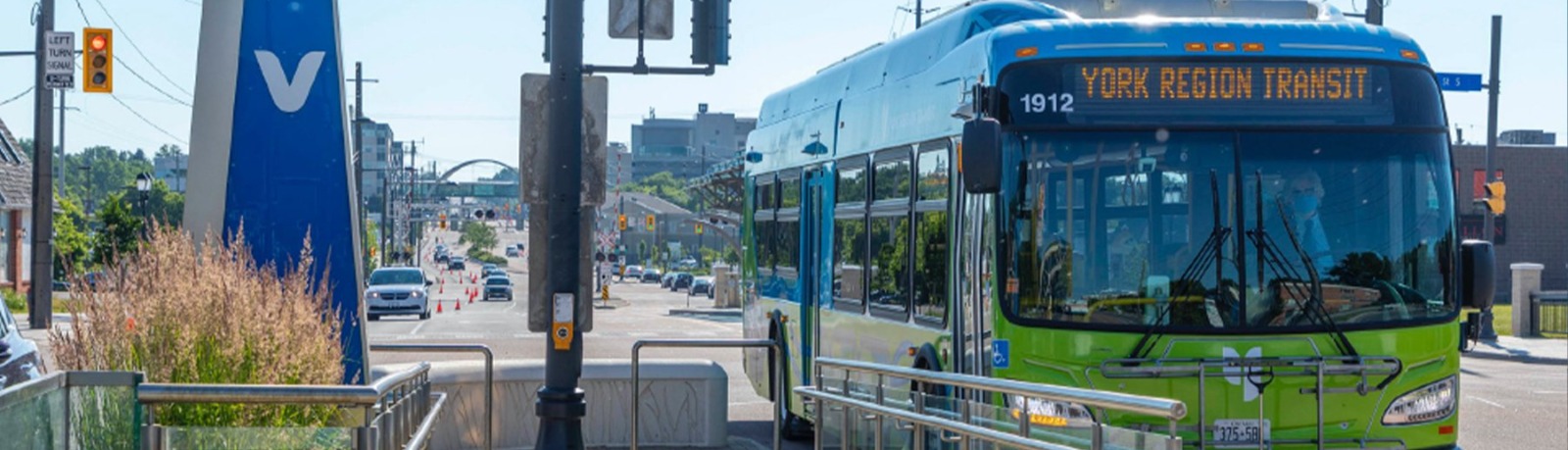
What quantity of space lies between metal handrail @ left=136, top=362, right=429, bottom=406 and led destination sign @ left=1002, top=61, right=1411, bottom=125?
4.34 meters

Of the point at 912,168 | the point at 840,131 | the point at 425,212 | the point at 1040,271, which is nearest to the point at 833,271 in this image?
the point at 840,131

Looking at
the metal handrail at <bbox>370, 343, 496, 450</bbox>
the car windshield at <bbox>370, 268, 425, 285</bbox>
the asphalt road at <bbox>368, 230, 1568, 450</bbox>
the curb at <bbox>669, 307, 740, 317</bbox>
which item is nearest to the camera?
the metal handrail at <bbox>370, 343, 496, 450</bbox>

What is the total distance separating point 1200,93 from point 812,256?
514cm

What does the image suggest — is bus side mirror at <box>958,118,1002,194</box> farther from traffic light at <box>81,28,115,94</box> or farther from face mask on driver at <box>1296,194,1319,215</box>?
traffic light at <box>81,28,115,94</box>

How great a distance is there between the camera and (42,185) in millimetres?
36062

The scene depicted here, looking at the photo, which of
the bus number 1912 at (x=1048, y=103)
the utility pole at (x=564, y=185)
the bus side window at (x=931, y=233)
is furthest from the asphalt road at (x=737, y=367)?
the bus number 1912 at (x=1048, y=103)

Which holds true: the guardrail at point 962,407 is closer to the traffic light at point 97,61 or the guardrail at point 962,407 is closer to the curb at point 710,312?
the traffic light at point 97,61

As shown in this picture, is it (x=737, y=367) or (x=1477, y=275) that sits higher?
(x=1477, y=275)

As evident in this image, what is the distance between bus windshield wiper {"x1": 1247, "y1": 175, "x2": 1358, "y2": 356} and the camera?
9789 mm

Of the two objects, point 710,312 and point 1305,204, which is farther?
point 710,312

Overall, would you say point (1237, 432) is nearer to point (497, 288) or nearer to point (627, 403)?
point (627, 403)

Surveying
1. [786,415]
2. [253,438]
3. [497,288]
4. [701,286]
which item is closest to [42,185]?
[786,415]

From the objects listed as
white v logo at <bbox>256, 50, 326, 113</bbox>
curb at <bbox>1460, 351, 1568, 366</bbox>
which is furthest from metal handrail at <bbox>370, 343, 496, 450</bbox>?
curb at <bbox>1460, 351, 1568, 366</bbox>

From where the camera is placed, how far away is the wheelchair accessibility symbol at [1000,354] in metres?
10.0
